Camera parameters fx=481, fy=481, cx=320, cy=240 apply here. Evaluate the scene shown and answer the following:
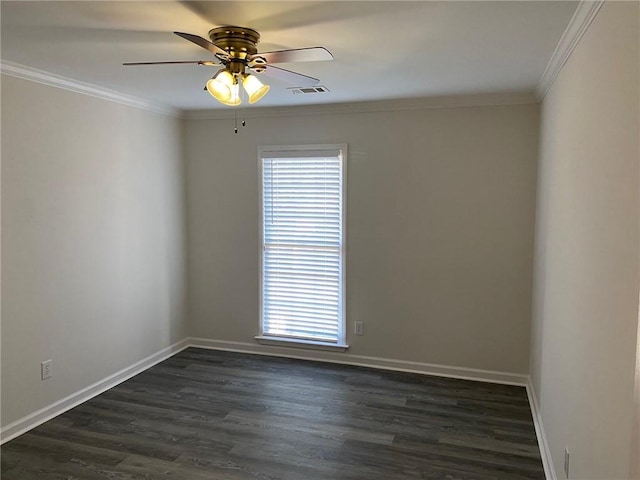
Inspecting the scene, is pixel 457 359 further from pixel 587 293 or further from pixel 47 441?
pixel 47 441

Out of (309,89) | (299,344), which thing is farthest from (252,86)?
(299,344)

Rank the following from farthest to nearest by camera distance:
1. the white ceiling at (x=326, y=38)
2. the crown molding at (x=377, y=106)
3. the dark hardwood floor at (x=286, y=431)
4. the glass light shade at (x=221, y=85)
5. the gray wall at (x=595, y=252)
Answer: the crown molding at (x=377, y=106)
the dark hardwood floor at (x=286, y=431)
the glass light shade at (x=221, y=85)
the white ceiling at (x=326, y=38)
the gray wall at (x=595, y=252)

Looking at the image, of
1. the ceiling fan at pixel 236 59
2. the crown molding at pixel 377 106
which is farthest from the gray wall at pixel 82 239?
the ceiling fan at pixel 236 59

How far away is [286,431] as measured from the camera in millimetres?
3291

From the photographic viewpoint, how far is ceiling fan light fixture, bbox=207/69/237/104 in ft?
7.65

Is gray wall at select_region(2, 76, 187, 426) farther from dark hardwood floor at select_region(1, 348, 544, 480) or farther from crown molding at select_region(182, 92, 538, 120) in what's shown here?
crown molding at select_region(182, 92, 538, 120)

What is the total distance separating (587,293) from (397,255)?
7.93ft

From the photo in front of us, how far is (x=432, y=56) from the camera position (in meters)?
2.86

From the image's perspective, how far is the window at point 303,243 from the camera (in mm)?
4527

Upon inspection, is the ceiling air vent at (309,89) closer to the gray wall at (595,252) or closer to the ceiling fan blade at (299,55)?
the ceiling fan blade at (299,55)

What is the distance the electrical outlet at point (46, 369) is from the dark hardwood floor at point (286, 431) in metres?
0.33

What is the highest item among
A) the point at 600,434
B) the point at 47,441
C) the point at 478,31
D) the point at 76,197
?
the point at 478,31

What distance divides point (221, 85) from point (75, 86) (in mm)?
1845

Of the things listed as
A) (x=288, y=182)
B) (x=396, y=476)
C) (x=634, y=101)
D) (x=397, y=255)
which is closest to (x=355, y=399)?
(x=396, y=476)
